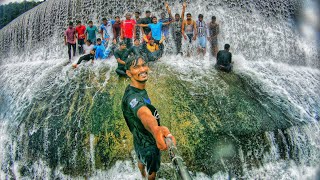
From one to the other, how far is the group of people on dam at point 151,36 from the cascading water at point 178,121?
1.22ft

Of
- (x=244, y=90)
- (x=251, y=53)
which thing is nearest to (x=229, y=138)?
(x=244, y=90)

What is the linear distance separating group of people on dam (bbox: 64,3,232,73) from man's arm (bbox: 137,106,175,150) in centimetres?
547

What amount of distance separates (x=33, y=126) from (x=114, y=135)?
1.93 meters

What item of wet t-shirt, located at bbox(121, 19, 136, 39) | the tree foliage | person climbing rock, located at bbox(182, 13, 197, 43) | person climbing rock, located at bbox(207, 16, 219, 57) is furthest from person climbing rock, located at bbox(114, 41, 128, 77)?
the tree foliage

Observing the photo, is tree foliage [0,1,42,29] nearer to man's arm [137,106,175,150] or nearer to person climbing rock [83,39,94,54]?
person climbing rock [83,39,94,54]

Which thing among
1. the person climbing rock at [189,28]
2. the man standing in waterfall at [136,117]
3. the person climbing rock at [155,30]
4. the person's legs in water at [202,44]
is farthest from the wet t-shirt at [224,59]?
the man standing in waterfall at [136,117]

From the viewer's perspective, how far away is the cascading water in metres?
6.05

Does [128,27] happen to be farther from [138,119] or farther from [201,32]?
[138,119]

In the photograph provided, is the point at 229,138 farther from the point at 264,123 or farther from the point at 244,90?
the point at 244,90

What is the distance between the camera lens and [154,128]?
2.65 metres

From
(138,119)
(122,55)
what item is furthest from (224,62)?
(138,119)

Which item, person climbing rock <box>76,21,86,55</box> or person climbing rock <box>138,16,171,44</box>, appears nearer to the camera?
person climbing rock <box>138,16,171,44</box>

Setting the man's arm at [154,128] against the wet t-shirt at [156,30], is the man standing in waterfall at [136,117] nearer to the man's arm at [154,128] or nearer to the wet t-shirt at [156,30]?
the man's arm at [154,128]

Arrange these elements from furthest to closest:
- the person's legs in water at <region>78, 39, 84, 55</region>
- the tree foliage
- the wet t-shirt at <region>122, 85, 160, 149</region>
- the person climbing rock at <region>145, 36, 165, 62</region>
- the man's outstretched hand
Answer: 1. the tree foliage
2. the person's legs in water at <region>78, 39, 84, 55</region>
3. the person climbing rock at <region>145, 36, 165, 62</region>
4. the wet t-shirt at <region>122, 85, 160, 149</region>
5. the man's outstretched hand
